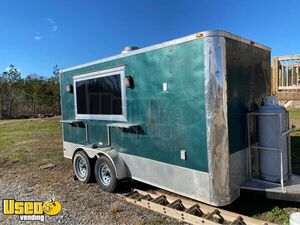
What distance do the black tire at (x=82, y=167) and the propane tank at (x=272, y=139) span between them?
11.3 feet

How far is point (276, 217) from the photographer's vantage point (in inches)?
153

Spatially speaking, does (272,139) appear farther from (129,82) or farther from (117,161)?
(117,161)

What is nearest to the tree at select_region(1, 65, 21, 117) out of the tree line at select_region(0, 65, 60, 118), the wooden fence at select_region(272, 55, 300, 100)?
the tree line at select_region(0, 65, 60, 118)

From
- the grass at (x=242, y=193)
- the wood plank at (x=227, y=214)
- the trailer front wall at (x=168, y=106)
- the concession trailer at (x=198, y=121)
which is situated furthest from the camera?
the grass at (x=242, y=193)

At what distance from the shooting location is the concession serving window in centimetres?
523

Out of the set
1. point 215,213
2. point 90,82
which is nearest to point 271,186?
point 215,213

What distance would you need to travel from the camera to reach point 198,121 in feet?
12.7

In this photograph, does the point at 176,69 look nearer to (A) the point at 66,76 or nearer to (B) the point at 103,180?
(B) the point at 103,180

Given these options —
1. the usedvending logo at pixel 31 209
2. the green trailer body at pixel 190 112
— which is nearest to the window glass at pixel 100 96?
the green trailer body at pixel 190 112

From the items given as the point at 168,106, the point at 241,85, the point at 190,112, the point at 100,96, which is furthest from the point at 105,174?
the point at 241,85

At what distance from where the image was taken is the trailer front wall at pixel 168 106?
3.85m

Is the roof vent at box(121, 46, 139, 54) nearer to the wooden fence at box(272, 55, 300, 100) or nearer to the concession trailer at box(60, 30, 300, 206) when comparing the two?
the concession trailer at box(60, 30, 300, 206)

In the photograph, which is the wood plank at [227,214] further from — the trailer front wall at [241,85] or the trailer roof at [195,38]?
the trailer roof at [195,38]

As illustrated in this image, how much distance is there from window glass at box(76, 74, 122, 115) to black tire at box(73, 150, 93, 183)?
0.98m
